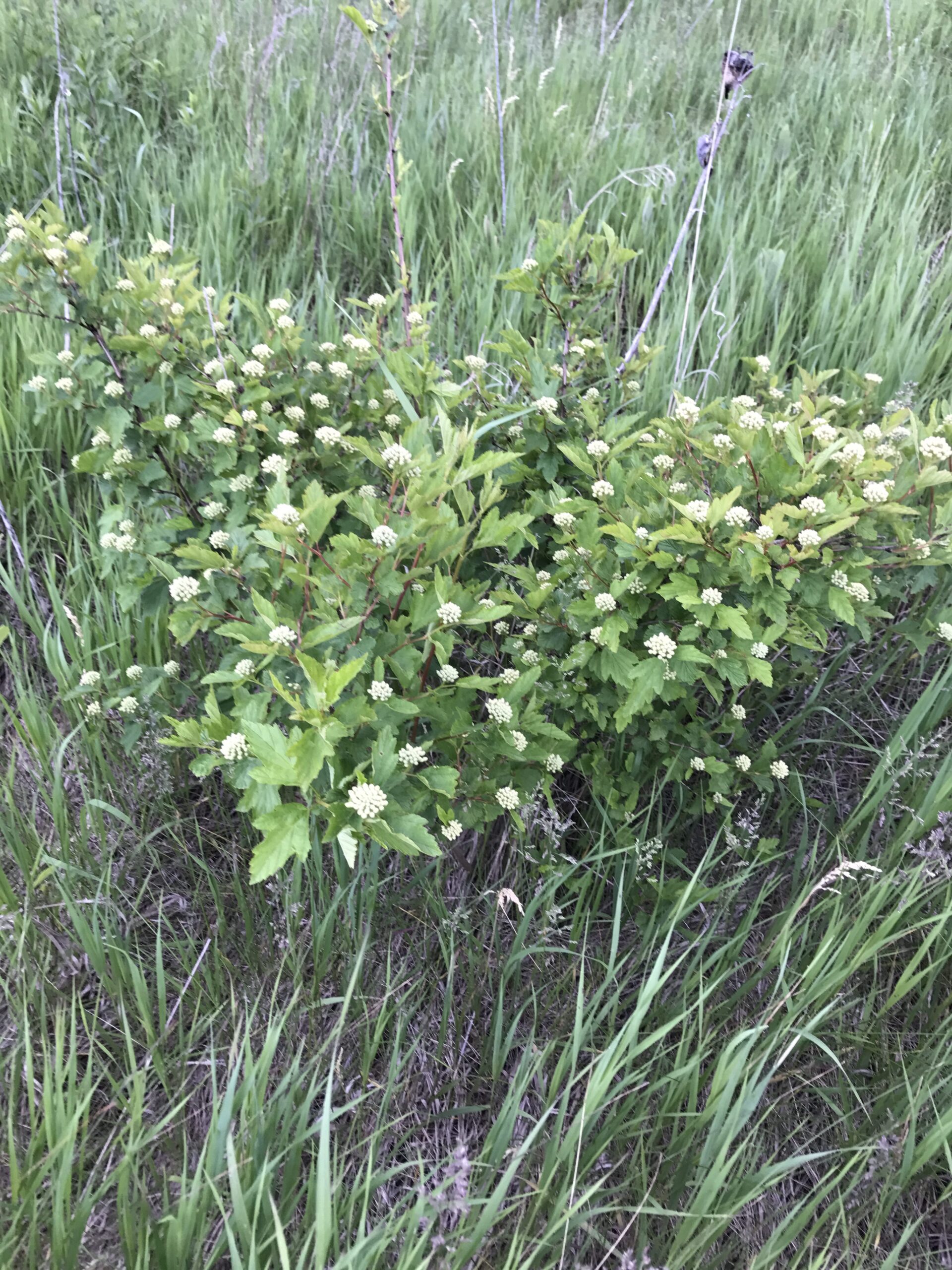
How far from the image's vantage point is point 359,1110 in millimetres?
1118

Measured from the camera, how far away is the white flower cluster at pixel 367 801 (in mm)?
853

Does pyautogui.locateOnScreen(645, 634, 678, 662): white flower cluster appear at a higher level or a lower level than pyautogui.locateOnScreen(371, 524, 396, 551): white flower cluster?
lower

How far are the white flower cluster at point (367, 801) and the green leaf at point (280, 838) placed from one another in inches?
2.3

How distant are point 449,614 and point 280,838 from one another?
0.35m

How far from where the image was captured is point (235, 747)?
3.22 ft

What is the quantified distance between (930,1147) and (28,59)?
4.06m

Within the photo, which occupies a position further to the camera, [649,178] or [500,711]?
[649,178]

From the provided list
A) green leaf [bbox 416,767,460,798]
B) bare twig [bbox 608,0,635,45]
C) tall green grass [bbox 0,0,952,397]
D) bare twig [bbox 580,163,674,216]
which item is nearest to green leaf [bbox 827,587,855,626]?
green leaf [bbox 416,767,460,798]

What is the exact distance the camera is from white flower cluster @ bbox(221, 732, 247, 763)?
98 cm

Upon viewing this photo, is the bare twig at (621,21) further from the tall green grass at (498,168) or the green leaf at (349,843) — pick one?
the green leaf at (349,843)

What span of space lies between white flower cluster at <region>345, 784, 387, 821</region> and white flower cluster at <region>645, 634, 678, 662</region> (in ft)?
1.52

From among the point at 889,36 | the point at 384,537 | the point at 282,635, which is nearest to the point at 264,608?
the point at 282,635

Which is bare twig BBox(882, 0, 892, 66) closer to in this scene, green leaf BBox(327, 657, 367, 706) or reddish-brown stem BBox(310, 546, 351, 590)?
reddish-brown stem BBox(310, 546, 351, 590)

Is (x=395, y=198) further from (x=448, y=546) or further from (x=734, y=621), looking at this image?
(x=734, y=621)
